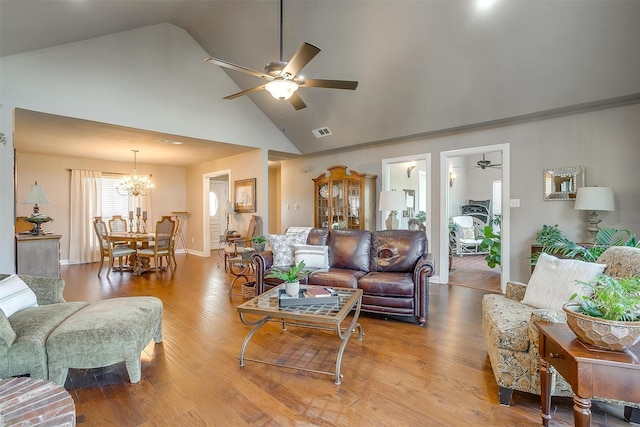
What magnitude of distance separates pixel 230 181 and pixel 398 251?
15.5 ft

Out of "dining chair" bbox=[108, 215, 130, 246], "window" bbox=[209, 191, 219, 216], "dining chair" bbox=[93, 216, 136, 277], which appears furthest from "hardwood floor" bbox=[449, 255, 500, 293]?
"dining chair" bbox=[108, 215, 130, 246]

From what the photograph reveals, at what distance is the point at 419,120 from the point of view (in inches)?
187

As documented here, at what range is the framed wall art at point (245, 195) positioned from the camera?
648 centimetres

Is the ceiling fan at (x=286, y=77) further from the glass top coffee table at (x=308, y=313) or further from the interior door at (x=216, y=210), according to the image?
the interior door at (x=216, y=210)

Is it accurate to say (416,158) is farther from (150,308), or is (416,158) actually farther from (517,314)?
(150,308)

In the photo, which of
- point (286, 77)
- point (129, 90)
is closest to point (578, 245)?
point (286, 77)

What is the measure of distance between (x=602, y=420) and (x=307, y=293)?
6.32 ft

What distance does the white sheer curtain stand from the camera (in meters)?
7.15

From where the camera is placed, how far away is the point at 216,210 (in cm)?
922

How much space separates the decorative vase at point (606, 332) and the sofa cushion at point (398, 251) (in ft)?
7.80

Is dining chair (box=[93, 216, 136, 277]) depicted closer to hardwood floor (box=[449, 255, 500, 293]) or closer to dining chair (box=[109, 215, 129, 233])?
dining chair (box=[109, 215, 129, 233])

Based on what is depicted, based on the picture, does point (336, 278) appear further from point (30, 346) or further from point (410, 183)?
point (410, 183)

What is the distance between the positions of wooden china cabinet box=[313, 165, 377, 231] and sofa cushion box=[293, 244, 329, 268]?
1.80 m

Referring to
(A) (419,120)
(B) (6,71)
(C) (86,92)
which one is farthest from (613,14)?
(B) (6,71)
